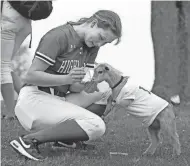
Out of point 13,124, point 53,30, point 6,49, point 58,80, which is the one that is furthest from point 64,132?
point 13,124

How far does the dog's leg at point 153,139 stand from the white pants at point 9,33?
1811 mm

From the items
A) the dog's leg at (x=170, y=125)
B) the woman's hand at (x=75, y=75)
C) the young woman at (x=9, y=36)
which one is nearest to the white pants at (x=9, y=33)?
the young woman at (x=9, y=36)

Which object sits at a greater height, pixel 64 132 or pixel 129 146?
pixel 64 132

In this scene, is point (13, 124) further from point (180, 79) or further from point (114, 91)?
point (180, 79)

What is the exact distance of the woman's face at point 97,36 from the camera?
4277 mm

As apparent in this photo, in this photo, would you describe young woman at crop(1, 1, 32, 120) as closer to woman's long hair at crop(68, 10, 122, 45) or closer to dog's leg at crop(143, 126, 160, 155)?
woman's long hair at crop(68, 10, 122, 45)

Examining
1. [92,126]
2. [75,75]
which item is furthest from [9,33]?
[92,126]

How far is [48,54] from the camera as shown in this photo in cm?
418

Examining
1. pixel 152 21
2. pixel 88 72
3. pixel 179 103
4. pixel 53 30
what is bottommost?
pixel 179 103

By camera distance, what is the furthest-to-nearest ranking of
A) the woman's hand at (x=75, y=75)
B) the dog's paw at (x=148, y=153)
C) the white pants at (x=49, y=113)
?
the dog's paw at (x=148, y=153) < the white pants at (x=49, y=113) < the woman's hand at (x=75, y=75)

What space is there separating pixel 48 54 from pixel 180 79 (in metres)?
8.03

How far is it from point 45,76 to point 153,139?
5.39ft

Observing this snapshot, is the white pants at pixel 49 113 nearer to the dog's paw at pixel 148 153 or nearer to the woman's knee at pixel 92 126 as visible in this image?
the woman's knee at pixel 92 126

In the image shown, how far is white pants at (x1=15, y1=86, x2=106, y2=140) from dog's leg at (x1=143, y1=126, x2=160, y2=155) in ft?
2.80
